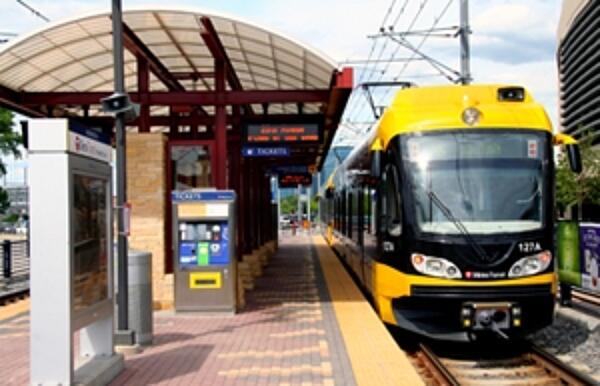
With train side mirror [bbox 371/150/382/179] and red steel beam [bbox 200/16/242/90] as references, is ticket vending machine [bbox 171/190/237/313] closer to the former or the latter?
train side mirror [bbox 371/150/382/179]

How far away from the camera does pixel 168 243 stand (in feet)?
41.7

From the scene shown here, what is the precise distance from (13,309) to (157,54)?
18.5ft

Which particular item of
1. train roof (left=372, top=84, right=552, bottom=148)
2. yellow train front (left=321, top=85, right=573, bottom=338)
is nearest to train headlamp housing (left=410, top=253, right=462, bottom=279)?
yellow train front (left=321, top=85, right=573, bottom=338)

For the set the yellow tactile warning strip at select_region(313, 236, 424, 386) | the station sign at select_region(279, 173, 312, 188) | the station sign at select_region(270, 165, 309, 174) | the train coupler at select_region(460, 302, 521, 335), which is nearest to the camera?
the yellow tactile warning strip at select_region(313, 236, 424, 386)

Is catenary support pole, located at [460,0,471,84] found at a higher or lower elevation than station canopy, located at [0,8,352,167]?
higher

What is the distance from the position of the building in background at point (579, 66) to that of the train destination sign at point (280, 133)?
88.1 ft

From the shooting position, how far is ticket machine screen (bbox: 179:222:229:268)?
11.9 m

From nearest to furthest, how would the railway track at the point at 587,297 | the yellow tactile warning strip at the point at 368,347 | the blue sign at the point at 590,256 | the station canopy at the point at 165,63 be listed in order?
the yellow tactile warning strip at the point at 368,347 < the station canopy at the point at 165,63 < the blue sign at the point at 590,256 < the railway track at the point at 587,297

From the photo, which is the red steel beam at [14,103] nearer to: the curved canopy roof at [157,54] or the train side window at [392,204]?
the curved canopy roof at [157,54]

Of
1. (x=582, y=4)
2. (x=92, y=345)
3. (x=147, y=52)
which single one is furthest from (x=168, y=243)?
(x=582, y=4)

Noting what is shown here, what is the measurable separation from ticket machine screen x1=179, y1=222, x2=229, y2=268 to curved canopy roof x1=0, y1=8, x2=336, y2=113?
10.9 feet

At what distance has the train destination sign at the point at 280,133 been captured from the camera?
1416 centimetres

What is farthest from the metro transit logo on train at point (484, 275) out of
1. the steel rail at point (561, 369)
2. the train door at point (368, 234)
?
the train door at point (368, 234)

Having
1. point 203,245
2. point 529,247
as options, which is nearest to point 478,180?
point 529,247
